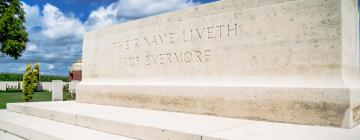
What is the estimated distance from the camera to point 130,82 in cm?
669

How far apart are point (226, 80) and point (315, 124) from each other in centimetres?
155

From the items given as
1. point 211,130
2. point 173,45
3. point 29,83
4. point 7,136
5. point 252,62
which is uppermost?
point 173,45

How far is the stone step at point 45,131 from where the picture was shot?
402cm

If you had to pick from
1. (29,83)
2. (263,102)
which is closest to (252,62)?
(263,102)

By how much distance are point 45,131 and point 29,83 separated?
10347 mm

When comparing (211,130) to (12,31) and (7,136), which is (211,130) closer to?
(7,136)

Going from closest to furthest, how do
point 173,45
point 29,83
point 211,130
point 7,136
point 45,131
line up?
point 211,130, point 45,131, point 7,136, point 173,45, point 29,83

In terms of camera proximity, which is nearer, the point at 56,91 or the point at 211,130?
the point at 211,130

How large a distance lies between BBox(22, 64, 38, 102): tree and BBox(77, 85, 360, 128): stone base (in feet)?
30.1

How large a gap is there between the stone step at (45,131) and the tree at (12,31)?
24.7m

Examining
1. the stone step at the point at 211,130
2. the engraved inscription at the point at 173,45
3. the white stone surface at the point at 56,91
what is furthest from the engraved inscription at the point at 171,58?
the white stone surface at the point at 56,91

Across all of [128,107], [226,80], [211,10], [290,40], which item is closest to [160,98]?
[128,107]

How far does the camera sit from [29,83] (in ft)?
44.4

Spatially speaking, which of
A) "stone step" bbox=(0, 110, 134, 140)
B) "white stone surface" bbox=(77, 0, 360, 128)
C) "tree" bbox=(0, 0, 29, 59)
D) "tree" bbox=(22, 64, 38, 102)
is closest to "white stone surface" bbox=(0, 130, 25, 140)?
"stone step" bbox=(0, 110, 134, 140)
